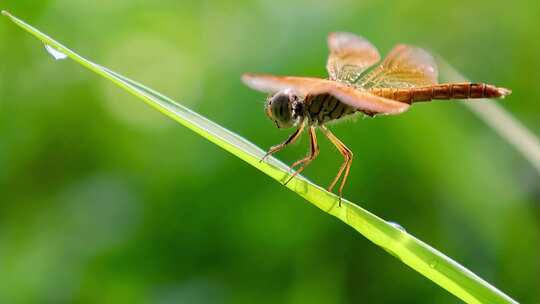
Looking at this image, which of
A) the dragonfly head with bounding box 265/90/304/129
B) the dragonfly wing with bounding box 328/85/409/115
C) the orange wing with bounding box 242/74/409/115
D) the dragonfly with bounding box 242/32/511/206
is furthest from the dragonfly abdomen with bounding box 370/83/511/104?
the dragonfly wing with bounding box 328/85/409/115

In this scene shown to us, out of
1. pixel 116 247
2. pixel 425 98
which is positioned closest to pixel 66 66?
pixel 116 247

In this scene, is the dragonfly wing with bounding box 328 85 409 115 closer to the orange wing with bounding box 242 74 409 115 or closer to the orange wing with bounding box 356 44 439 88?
the orange wing with bounding box 242 74 409 115

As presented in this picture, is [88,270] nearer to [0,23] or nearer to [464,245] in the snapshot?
[0,23]

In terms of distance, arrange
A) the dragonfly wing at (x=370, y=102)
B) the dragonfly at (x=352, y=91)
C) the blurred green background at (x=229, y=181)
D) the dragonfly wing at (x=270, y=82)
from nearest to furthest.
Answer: the dragonfly wing at (x=270, y=82), the dragonfly wing at (x=370, y=102), the dragonfly at (x=352, y=91), the blurred green background at (x=229, y=181)

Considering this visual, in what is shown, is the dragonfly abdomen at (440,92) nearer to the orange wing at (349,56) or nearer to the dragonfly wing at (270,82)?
the orange wing at (349,56)

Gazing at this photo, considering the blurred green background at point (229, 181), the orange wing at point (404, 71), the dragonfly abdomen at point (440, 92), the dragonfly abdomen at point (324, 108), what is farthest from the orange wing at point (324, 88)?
the blurred green background at point (229, 181)

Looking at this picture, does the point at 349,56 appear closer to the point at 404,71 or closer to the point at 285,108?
the point at 404,71
